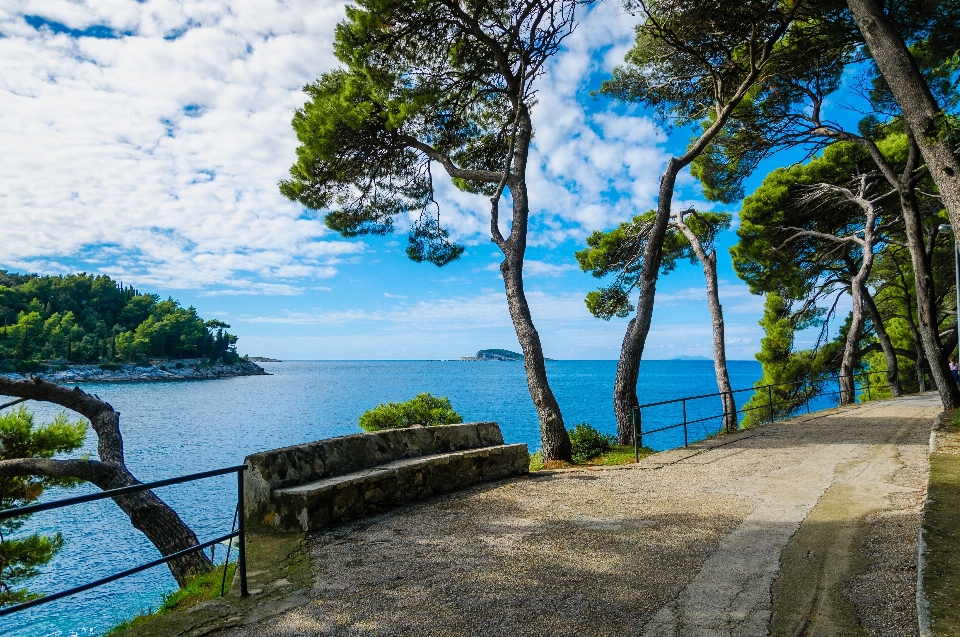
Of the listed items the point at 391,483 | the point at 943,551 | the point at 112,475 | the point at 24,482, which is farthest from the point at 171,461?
the point at 943,551

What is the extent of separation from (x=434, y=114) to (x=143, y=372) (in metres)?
97.6

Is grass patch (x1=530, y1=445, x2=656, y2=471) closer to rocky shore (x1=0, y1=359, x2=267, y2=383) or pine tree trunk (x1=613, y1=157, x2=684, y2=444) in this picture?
pine tree trunk (x1=613, y1=157, x2=684, y2=444)

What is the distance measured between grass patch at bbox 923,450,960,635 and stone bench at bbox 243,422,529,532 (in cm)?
386

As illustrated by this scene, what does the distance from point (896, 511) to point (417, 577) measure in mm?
3770

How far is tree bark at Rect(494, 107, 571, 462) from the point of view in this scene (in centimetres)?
867

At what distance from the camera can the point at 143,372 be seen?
90562mm

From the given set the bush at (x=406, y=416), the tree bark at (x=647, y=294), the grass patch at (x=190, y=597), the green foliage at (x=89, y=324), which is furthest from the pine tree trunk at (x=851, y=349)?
the green foliage at (x=89, y=324)

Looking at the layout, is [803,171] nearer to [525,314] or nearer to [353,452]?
[525,314]

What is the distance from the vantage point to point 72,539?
1296cm

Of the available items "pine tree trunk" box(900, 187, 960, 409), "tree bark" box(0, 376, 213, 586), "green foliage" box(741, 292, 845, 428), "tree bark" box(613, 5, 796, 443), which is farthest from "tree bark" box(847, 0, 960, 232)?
"green foliage" box(741, 292, 845, 428)

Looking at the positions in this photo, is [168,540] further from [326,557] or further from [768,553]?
[768,553]

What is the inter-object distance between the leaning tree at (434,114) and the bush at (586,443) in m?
0.60

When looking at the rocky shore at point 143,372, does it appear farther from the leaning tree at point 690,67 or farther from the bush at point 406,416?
the leaning tree at point 690,67

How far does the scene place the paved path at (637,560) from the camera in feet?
8.97
